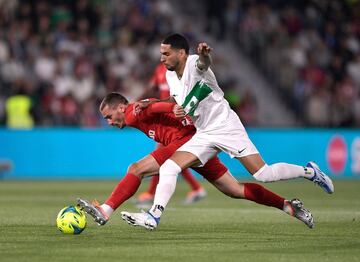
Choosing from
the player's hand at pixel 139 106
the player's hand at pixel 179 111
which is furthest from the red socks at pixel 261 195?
the player's hand at pixel 139 106

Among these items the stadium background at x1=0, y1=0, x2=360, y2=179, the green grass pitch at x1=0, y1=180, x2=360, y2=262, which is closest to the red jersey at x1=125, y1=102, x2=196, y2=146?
the green grass pitch at x1=0, y1=180, x2=360, y2=262

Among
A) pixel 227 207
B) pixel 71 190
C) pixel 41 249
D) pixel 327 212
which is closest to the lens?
pixel 41 249

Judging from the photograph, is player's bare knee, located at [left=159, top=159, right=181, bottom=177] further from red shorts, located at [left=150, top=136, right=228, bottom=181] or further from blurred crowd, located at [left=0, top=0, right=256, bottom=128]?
Answer: blurred crowd, located at [left=0, top=0, right=256, bottom=128]

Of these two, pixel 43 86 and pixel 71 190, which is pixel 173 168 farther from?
pixel 43 86

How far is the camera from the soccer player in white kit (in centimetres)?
1057

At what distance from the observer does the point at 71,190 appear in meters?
18.7

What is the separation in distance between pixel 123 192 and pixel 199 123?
43.4 inches

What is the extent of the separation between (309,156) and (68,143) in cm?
553

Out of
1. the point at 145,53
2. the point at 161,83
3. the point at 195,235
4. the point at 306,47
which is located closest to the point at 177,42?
the point at 195,235

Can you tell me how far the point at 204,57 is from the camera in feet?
33.5

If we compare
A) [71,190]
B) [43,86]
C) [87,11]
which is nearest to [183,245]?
[71,190]

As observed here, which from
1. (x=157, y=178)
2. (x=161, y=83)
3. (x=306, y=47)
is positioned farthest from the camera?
(x=306, y=47)

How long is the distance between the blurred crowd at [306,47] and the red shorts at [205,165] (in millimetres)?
14724

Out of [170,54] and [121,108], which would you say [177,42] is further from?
[121,108]
